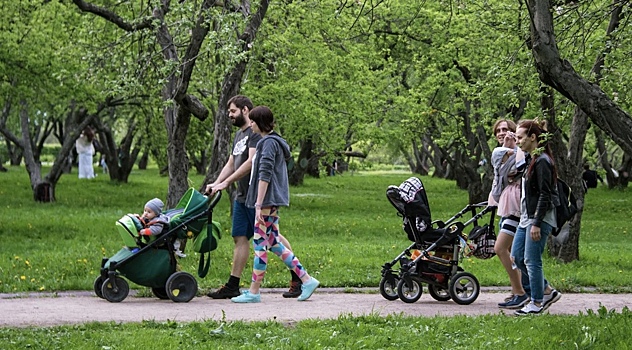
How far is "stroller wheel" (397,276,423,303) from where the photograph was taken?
9844mm

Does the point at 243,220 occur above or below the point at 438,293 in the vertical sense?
above

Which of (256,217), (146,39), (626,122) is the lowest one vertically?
(256,217)

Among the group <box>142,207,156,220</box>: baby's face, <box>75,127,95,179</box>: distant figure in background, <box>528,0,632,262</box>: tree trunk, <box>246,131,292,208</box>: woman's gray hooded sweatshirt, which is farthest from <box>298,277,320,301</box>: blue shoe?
<box>75,127,95,179</box>: distant figure in background

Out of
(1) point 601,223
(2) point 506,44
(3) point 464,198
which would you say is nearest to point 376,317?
(2) point 506,44

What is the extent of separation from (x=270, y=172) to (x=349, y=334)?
2432 mm

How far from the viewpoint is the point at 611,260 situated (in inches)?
597

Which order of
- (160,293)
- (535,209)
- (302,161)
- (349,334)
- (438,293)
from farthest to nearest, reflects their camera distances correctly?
(302,161) → (438,293) → (160,293) → (535,209) → (349,334)

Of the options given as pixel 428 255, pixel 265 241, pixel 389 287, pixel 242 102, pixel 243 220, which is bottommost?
pixel 389 287

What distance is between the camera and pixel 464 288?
995 cm

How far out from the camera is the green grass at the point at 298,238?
11805 mm

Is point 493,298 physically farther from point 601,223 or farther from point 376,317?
point 601,223

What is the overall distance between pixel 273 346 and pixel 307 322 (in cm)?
104

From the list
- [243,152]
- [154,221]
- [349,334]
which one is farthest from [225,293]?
[349,334]

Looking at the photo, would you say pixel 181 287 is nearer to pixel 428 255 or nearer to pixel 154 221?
pixel 154 221
